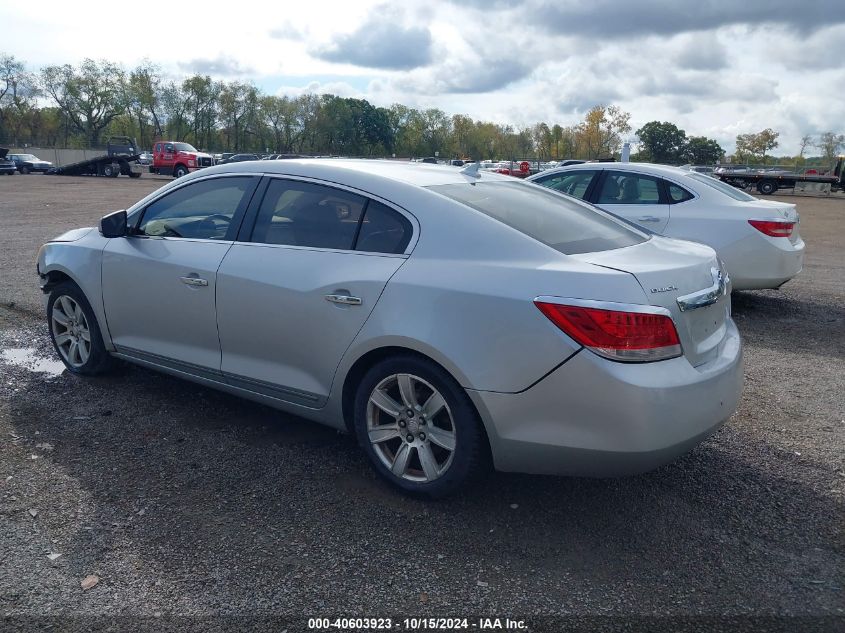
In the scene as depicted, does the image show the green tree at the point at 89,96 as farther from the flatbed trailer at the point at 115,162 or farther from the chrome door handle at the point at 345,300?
the chrome door handle at the point at 345,300

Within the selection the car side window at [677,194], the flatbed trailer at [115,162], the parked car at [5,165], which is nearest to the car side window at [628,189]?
the car side window at [677,194]

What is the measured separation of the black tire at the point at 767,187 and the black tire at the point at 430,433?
44.0m

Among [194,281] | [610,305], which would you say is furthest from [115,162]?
[610,305]

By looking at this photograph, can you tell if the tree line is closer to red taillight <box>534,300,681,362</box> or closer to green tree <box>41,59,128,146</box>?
green tree <box>41,59,128,146</box>

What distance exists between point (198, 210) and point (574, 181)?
5.16m

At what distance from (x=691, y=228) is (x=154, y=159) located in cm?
4362

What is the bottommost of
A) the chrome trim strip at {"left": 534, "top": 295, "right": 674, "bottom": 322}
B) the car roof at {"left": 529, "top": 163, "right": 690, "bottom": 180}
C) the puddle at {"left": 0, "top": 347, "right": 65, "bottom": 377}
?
the puddle at {"left": 0, "top": 347, "right": 65, "bottom": 377}

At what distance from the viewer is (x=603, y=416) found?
10.0 feet

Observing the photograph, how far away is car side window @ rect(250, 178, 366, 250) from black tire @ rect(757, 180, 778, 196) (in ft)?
143

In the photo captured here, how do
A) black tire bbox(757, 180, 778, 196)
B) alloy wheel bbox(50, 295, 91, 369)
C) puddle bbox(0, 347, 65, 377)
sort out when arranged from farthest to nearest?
black tire bbox(757, 180, 778, 196), puddle bbox(0, 347, 65, 377), alloy wheel bbox(50, 295, 91, 369)

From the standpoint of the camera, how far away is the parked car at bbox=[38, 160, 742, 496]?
310 cm

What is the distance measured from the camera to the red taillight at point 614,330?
3.04 meters

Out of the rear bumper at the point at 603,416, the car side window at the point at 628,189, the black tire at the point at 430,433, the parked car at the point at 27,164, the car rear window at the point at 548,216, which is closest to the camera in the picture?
the rear bumper at the point at 603,416

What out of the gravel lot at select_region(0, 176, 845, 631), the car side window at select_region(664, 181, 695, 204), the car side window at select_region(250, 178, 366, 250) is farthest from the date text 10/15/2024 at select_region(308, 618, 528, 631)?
the car side window at select_region(664, 181, 695, 204)
